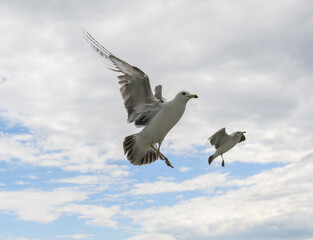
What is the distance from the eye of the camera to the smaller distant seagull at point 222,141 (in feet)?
48.2

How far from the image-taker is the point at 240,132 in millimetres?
14953

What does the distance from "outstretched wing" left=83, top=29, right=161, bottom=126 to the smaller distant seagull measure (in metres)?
4.43

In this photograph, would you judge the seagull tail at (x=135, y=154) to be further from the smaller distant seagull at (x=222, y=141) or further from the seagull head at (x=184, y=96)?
the smaller distant seagull at (x=222, y=141)

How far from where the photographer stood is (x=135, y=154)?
11594 millimetres

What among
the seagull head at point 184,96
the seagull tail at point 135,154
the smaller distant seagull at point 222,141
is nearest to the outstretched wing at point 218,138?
the smaller distant seagull at point 222,141

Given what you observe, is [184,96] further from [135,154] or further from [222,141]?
[222,141]

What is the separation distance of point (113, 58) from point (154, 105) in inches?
69.0

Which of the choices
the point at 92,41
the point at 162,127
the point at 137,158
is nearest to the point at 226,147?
the point at 137,158

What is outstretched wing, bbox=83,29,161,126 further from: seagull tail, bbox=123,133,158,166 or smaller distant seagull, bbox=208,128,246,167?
smaller distant seagull, bbox=208,128,246,167

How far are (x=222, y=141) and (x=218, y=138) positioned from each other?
0.80 feet

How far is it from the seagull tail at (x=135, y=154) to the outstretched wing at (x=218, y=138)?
12.2 feet

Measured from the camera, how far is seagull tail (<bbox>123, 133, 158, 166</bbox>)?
1134 cm

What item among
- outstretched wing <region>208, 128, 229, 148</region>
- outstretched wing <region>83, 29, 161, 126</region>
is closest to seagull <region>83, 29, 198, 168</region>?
outstretched wing <region>83, 29, 161, 126</region>

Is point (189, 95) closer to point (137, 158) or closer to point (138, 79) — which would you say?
point (138, 79)
